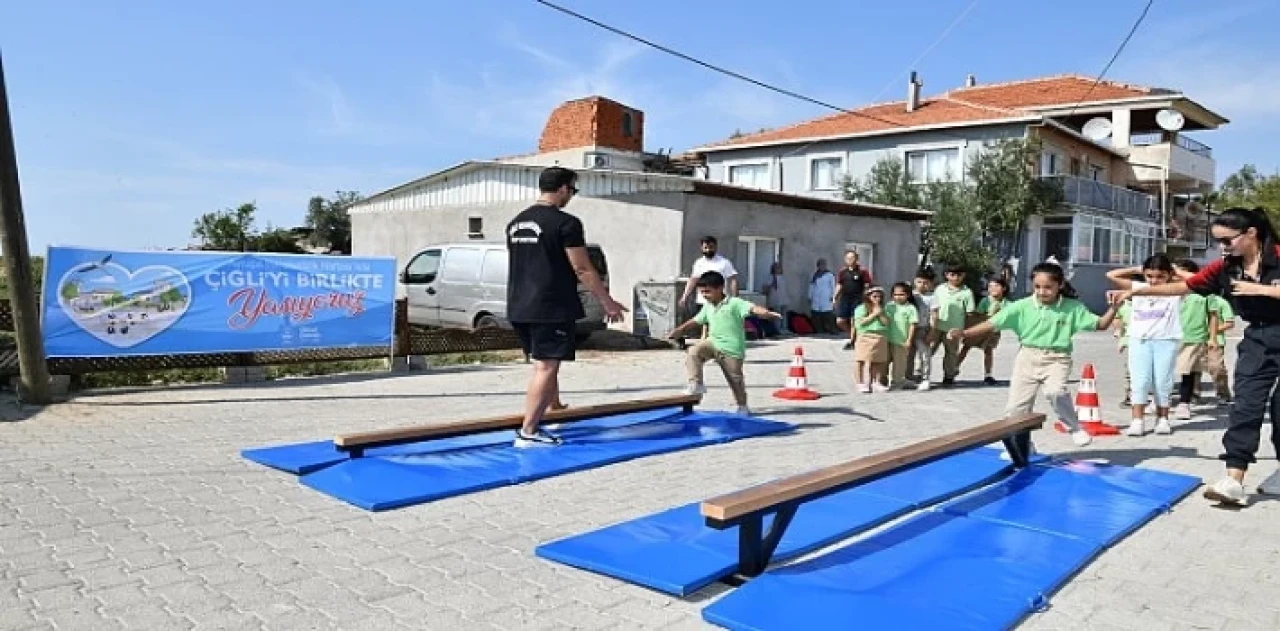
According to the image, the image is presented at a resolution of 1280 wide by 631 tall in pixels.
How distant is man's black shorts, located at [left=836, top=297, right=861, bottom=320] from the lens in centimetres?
1727

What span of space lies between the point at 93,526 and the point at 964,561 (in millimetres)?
4477

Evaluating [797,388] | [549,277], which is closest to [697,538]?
[549,277]

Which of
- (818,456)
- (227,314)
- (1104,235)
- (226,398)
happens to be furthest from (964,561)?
(1104,235)

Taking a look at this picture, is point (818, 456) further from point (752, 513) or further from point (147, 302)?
point (147, 302)

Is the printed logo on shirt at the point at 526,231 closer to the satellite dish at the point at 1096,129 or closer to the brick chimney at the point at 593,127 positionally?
the brick chimney at the point at 593,127

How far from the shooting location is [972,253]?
30141 mm

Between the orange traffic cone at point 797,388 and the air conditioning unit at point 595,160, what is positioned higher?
the air conditioning unit at point 595,160

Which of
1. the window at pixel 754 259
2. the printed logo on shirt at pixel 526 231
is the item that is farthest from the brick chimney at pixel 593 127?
the printed logo on shirt at pixel 526 231

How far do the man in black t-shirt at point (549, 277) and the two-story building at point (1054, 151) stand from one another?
87.5 ft

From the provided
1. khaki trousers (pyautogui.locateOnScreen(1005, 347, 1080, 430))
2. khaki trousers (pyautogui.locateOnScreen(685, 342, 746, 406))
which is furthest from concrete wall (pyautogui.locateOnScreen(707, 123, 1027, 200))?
khaki trousers (pyautogui.locateOnScreen(1005, 347, 1080, 430))

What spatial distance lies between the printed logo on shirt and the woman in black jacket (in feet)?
15.0

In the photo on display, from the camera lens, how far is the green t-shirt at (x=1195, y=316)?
9.12m

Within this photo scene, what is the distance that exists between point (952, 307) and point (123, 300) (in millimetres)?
9814

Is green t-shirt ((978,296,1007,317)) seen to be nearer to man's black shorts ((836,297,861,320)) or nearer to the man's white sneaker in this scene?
the man's white sneaker
